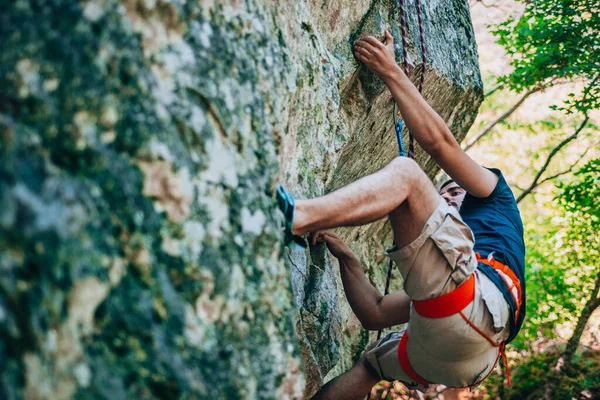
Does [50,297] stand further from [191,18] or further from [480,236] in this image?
[480,236]

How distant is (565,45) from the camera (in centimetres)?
571

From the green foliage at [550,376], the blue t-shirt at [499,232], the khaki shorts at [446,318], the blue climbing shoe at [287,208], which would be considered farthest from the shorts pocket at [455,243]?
the green foliage at [550,376]

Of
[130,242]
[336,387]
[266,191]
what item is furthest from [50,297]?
[336,387]

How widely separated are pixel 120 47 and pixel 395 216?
1590 millimetres

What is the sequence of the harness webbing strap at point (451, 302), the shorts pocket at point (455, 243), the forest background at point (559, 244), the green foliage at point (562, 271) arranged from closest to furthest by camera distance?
1. the shorts pocket at point (455, 243)
2. the harness webbing strap at point (451, 302)
3. the forest background at point (559, 244)
4. the green foliage at point (562, 271)

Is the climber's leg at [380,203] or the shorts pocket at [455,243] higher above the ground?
the climber's leg at [380,203]

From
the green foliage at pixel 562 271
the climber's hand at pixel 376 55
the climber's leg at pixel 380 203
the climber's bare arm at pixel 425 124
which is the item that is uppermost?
the climber's hand at pixel 376 55

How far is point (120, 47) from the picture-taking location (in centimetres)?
151

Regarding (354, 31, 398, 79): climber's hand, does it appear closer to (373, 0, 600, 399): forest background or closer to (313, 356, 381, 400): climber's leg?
(313, 356, 381, 400): climber's leg

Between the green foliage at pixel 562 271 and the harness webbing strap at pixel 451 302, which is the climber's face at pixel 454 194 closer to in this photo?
the harness webbing strap at pixel 451 302

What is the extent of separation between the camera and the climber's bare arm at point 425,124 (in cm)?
339

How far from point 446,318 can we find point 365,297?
87 cm

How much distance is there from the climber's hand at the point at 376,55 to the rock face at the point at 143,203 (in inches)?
59.6

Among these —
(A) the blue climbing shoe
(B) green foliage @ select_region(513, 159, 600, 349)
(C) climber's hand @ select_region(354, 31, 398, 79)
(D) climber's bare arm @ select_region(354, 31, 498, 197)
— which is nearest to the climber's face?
(D) climber's bare arm @ select_region(354, 31, 498, 197)
